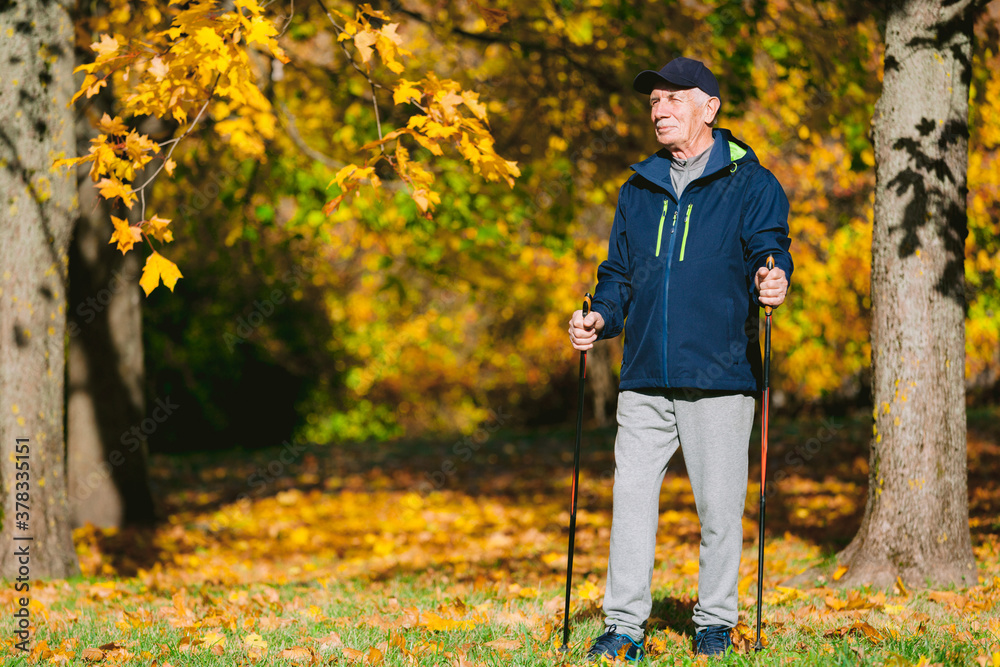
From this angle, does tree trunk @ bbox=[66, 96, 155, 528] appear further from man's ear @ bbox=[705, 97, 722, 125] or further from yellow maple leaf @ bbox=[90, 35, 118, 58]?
man's ear @ bbox=[705, 97, 722, 125]

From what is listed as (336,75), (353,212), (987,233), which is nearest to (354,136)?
(336,75)

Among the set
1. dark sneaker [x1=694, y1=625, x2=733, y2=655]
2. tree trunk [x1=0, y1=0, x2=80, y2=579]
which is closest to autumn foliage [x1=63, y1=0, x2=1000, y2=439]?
tree trunk [x1=0, y1=0, x2=80, y2=579]

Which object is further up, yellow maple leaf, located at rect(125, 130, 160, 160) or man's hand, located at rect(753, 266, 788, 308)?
yellow maple leaf, located at rect(125, 130, 160, 160)

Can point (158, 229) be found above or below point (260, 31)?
below

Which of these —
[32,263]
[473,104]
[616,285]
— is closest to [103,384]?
[32,263]

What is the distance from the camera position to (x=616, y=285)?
3.21m

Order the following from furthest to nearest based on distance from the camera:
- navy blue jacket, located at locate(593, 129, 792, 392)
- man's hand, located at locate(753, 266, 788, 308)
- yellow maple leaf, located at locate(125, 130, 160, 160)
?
yellow maple leaf, located at locate(125, 130, 160, 160), navy blue jacket, located at locate(593, 129, 792, 392), man's hand, located at locate(753, 266, 788, 308)

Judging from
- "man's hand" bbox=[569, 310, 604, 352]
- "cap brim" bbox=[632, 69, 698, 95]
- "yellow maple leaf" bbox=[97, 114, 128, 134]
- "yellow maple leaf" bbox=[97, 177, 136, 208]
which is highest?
"cap brim" bbox=[632, 69, 698, 95]

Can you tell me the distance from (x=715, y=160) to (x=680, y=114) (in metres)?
0.20

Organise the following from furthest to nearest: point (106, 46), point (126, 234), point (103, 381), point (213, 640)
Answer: point (103, 381), point (106, 46), point (126, 234), point (213, 640)

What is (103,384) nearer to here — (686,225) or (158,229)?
(158,229)

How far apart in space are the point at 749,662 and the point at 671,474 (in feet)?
22.5

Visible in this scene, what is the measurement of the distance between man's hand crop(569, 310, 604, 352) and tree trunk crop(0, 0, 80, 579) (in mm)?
3392

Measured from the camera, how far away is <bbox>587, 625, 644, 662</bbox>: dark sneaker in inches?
117
